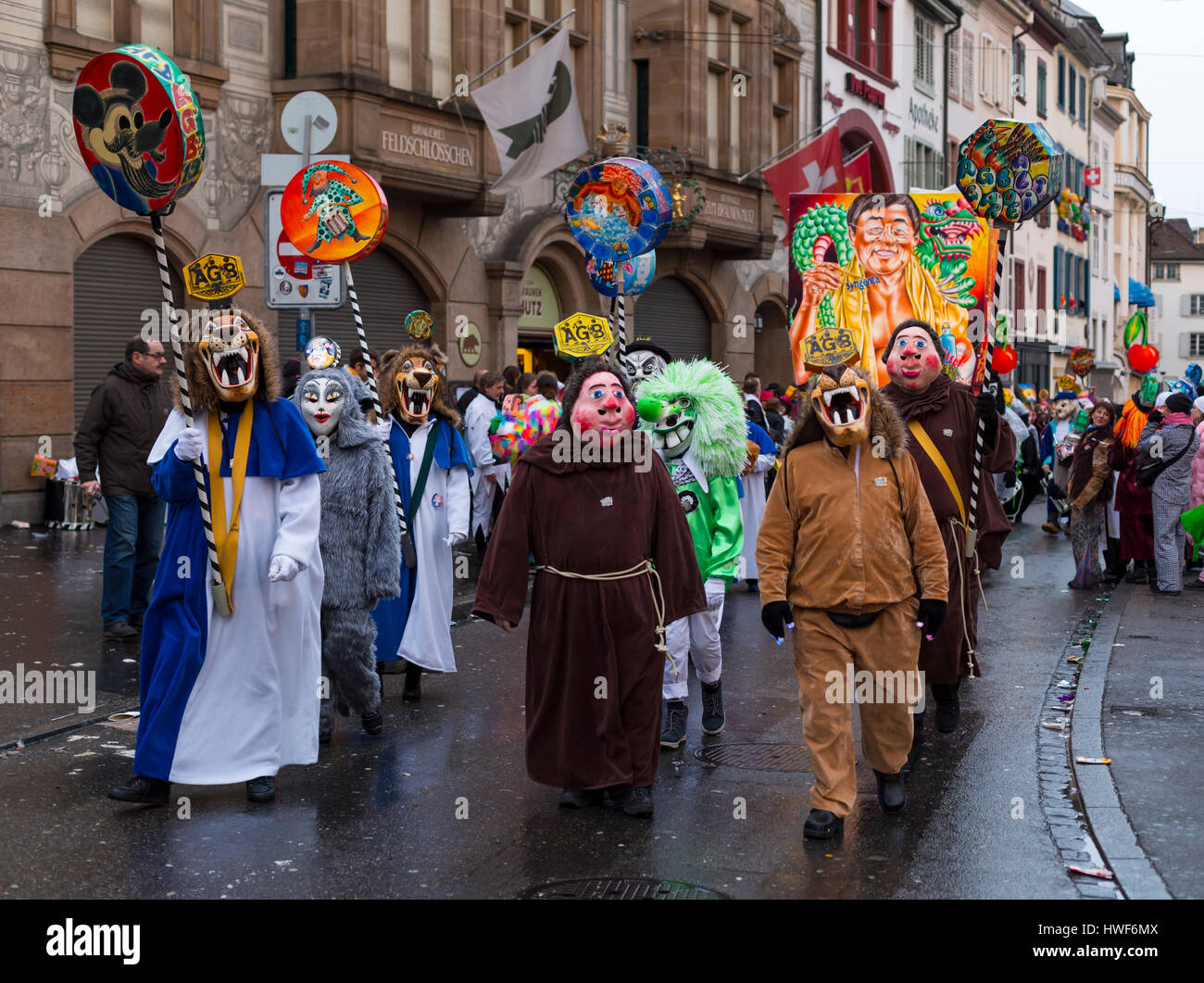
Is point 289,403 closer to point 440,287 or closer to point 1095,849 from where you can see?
point 1095,849

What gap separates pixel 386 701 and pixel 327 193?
353 centimetres

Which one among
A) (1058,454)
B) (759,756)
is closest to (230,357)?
(759,756)

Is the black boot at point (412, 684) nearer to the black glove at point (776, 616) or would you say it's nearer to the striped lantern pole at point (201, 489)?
the striped lantern pole at point (201, 489)

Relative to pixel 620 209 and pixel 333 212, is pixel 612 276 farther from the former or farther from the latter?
pixel 333 212

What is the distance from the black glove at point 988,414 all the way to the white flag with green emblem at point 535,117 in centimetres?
1142

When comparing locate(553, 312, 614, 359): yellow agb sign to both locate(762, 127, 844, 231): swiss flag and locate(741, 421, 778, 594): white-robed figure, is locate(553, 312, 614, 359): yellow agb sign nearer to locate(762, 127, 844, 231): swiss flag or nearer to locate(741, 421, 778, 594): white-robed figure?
locate(741, 421, 778, 594): white-robed figure

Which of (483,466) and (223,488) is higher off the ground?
(483,466)

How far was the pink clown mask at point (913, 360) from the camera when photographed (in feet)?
23.7

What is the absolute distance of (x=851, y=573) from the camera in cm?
597

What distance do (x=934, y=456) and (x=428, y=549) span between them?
2.87 meters

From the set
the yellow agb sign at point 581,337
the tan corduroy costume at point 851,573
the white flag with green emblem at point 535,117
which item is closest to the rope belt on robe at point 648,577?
the tan corduroy costume at point 851,573

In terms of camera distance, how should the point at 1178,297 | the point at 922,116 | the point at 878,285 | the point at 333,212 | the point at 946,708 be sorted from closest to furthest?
the point at 946,708
the point at 333,212
the point at 878,285
the point at 922,116
the point at 1178,297

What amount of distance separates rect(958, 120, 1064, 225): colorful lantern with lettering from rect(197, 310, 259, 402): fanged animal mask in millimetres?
4450
